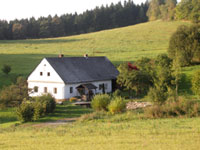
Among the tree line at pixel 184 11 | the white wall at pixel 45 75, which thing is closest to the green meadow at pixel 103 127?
the white wall at pixel 45 75

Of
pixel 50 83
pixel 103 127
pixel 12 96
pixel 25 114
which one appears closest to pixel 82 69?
pixel 50 83

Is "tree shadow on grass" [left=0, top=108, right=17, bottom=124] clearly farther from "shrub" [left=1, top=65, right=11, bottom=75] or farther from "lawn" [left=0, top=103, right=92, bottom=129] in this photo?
"shrub" [left=1, top=65, right=11, bottom=75]

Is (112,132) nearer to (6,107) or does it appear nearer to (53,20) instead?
(6,107)

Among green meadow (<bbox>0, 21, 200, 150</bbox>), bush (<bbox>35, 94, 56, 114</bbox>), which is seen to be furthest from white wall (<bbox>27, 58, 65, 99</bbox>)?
bush (<bbox>35, 94, 56, 114</bbox>)

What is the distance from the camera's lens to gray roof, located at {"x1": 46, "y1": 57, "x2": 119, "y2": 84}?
4241 centimetres

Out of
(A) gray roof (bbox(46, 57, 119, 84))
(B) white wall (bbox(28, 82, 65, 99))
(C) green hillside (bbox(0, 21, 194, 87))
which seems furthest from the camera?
(C) green hillside (bbox(0, 21, 194, 87))

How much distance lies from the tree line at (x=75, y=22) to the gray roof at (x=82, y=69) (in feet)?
232

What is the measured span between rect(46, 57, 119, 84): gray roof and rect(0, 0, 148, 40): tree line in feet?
232

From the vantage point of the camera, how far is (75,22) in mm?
122750

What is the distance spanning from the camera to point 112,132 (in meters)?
16.8

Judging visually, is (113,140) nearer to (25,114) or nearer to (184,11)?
(25,114)

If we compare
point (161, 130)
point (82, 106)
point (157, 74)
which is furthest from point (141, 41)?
point (161, 130)

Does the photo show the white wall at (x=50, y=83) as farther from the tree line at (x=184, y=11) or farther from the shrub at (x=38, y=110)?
the tree line at (x=184, y=11)

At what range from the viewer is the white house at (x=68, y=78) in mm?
41562
